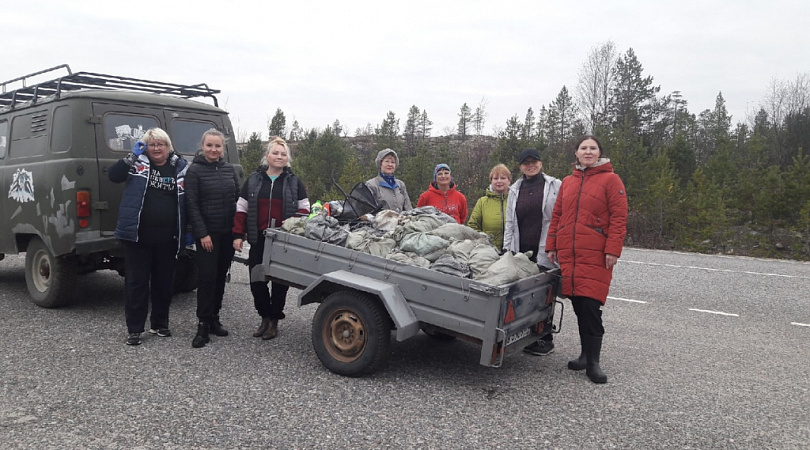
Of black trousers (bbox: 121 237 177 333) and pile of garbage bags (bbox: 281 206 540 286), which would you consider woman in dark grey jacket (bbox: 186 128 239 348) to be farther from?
pile of garbage bags (bbox: 281 206 540 286)

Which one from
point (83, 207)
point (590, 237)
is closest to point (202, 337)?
point (83, 207)

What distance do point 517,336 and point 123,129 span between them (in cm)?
458

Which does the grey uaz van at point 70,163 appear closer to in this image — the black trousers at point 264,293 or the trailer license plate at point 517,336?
the black trousers at point 264,293

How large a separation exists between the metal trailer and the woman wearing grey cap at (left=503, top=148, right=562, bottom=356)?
427mm

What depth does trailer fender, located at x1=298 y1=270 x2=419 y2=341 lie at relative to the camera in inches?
154

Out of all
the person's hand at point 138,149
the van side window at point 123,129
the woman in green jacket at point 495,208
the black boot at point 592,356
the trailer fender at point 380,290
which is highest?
the van side window at point 123,129

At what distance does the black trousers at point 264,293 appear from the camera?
16.4 feet

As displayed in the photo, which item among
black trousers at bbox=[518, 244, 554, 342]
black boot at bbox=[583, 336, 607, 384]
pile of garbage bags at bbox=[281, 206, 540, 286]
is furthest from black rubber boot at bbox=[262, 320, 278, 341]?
black boot at bbox=[583, 336, 607, 384]

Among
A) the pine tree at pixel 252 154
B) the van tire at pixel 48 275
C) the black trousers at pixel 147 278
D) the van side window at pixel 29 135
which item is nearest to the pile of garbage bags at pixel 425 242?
the black trousers at pixel 147 278

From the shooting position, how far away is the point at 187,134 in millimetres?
6566

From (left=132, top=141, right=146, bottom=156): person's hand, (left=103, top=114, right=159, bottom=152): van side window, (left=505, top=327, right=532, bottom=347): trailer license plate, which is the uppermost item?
(left=103, top=114, right=159, bottom=152): van side window

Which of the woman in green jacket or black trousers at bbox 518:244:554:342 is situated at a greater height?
the woman in green jacket

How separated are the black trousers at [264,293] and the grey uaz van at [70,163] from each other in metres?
0.87

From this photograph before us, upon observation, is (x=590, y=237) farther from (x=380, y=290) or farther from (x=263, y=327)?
(x=263, y=327)
